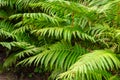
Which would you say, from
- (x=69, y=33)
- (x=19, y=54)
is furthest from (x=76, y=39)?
Answer: (x=19, y=54)

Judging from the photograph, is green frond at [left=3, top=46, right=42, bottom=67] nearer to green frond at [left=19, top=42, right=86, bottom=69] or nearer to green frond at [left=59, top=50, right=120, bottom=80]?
green frond at [left=19, top=42, right=86, bottom=69]

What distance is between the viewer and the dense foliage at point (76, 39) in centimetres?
294

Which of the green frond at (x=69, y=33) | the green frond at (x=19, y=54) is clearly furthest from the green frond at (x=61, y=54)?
the green frond at (x=19, y=54)

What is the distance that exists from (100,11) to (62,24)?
560mm

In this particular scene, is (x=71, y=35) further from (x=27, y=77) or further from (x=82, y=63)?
(x=27, y=77)

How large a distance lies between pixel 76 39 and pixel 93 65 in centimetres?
78

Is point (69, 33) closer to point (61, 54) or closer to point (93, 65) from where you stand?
point (61, 54)

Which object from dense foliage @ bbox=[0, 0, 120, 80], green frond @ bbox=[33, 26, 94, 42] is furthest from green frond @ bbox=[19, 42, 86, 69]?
green frond @ bbox=[33, 26, 94, 42]

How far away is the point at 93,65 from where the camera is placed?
110 inches

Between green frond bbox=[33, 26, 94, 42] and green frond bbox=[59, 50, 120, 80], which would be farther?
green frond bbox=[33, 26, 94, 42]

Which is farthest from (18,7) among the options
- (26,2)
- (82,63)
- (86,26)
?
(82,63)

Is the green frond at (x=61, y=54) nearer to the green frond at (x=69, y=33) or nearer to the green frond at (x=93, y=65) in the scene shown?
the green frond at (x=69, y=33)

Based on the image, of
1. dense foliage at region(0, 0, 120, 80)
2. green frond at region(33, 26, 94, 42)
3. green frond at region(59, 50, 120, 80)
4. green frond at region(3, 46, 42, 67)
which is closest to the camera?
green frond at region(59, 50, 120, 80)

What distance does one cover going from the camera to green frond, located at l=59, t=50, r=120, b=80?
8.95ft
